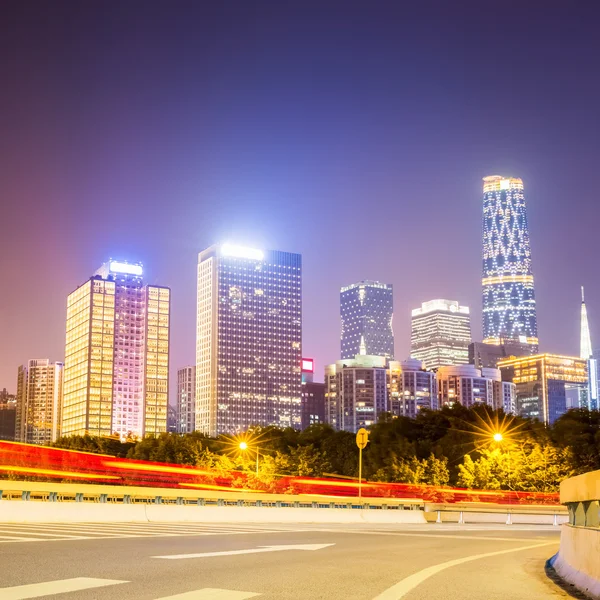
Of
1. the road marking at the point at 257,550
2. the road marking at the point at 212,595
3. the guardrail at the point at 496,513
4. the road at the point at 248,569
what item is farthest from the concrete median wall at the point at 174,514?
the road marking at the point at 212,595

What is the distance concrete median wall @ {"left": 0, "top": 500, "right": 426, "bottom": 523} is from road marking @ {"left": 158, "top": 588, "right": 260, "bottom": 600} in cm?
1490

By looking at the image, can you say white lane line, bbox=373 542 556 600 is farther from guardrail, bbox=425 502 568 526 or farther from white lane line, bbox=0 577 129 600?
guardrail, bbox=425 502 568 526

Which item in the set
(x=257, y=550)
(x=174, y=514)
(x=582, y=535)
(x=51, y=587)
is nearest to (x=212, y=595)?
(x=51, y=587)

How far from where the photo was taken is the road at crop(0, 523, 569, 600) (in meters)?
8.95

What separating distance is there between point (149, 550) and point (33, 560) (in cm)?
260

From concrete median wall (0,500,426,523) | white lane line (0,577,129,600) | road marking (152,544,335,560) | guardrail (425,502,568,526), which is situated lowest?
guardrail (425,502,568,526)

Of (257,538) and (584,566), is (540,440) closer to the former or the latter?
(257,538)

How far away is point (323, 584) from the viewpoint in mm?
9930

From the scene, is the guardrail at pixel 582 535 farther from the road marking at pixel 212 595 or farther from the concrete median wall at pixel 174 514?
the concrete median wall at pixel 174 514

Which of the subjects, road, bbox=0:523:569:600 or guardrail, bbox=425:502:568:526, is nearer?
road, bbox=0:523:569:600

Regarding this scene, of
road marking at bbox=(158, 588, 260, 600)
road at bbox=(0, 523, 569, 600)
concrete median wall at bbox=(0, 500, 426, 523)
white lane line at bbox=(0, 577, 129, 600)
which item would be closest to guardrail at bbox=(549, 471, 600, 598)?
road at bbox=(0, 523, 569, 600)

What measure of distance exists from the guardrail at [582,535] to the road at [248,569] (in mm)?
383

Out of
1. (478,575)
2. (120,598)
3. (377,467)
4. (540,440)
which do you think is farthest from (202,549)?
(377,467)

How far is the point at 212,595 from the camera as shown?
8.55 m
